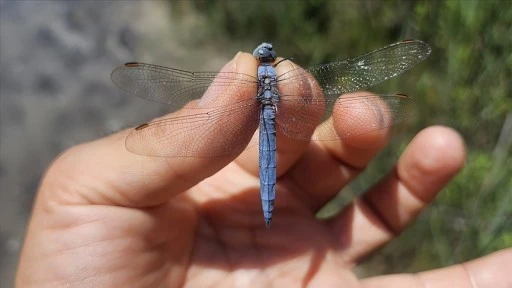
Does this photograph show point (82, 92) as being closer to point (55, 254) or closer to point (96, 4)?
point (96, 4)

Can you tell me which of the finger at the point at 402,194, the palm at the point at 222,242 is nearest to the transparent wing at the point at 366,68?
the finger at the point at 402,194

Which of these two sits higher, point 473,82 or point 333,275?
point 473,82

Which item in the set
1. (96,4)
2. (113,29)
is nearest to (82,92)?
(113,29)

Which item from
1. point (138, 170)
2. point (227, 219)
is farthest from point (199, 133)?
point (227, 219)

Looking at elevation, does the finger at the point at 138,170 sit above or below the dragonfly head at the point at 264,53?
below

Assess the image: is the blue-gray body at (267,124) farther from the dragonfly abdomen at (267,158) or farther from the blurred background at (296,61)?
the blurred background at (296,61)
